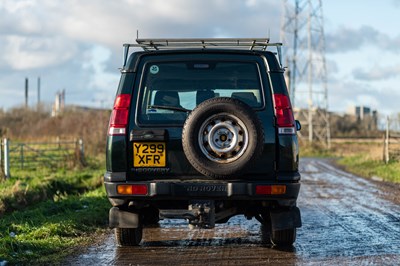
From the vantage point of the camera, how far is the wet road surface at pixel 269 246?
7223 millimetres

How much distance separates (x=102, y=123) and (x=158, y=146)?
35.8 metres

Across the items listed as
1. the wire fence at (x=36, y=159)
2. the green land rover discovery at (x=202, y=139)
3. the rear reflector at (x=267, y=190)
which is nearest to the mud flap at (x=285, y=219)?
the green land rover discovery at (x=202, y=139)

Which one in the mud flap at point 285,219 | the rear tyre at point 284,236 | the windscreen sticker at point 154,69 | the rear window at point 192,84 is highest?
the windscreen sticker at point 154,69

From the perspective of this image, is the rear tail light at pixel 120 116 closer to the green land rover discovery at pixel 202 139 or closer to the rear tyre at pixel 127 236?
the green land rover discovery at pixel 202 139

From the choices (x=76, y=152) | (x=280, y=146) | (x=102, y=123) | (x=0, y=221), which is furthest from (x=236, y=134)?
(x=102, y=123)

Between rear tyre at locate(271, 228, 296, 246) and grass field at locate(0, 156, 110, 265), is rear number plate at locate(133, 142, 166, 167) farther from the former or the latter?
rear tyre at locate(271, 228, 296, 246)

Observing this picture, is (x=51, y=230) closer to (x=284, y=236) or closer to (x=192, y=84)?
(x=192, y=84)

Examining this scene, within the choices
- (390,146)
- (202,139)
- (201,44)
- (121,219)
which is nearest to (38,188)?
(121,219)

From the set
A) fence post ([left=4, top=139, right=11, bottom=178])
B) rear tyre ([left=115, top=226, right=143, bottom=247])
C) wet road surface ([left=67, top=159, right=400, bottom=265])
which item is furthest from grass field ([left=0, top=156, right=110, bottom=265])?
fence post ([left=4, top=139, right=11, bottom=178])

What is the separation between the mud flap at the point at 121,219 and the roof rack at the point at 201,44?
171 cm

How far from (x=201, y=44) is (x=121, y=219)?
2.34 meters

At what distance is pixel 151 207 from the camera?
7.77 m

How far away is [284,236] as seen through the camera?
7816 mm

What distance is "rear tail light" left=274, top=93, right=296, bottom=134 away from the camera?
7.15 meters
